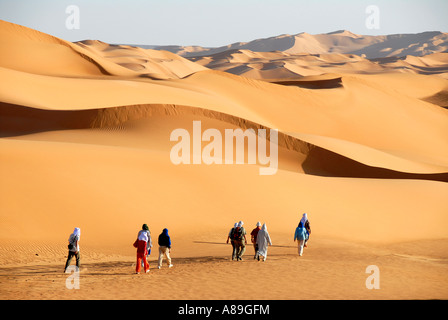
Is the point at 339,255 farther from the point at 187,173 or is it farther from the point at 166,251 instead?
the point at 187,173

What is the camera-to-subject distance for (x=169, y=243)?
13.0 meters

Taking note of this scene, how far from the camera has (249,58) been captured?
13950 centimetres

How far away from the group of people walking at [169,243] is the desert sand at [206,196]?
308 millimetres

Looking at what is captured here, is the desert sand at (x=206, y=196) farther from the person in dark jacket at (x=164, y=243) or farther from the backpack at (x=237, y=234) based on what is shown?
the backpack at (x=237, y=234)

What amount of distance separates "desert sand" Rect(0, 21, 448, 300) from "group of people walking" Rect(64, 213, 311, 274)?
0.31m

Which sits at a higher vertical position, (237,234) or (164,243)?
(237,234)

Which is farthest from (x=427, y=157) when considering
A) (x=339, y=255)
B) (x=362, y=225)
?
(x=339, y=255)
